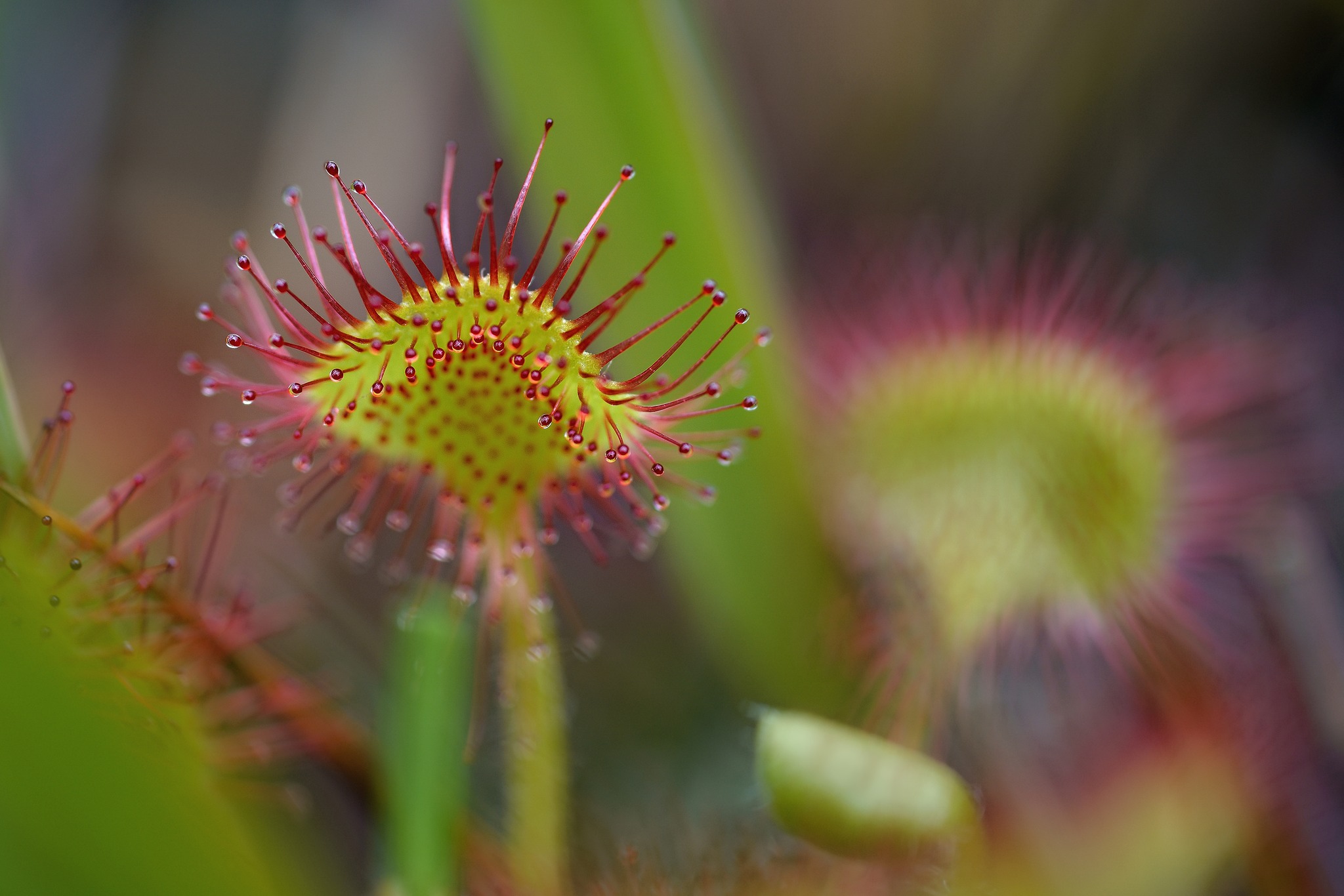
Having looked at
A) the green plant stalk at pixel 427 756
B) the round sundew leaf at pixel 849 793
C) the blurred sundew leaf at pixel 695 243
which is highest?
the blurred sundew leaf at pixel 695 243

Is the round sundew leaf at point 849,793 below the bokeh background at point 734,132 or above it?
below

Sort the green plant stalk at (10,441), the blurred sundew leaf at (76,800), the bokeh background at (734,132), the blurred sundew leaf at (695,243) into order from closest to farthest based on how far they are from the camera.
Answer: the blurred sundew leaf at (76,800) → the green plant stalk at (10,441) → the blurred sundew leaf at (695,243) → the bokeh background at (734,132)

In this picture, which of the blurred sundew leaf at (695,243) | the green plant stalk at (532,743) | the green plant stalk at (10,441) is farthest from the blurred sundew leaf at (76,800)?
the blurred sundew leaf at (695,243)

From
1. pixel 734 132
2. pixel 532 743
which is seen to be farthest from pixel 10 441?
pixel 734 132

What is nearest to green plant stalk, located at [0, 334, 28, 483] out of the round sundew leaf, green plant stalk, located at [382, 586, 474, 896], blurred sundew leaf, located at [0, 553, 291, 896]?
blurred sundew leaf, located at [0, 553, 291, 896]

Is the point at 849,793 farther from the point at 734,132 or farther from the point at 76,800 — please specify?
the point at 734,132

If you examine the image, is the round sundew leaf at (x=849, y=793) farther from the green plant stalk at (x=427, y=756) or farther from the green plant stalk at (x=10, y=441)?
the green plant stalk at (x=10, y=441)

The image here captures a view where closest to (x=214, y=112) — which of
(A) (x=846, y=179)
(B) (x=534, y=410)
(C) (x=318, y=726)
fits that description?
(A) (x=846, y=179)

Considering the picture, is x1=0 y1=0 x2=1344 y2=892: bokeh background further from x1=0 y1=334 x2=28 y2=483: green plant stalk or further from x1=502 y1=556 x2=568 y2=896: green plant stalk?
x1=0 y1=334 x2=28 y2=483: green plant stalk
